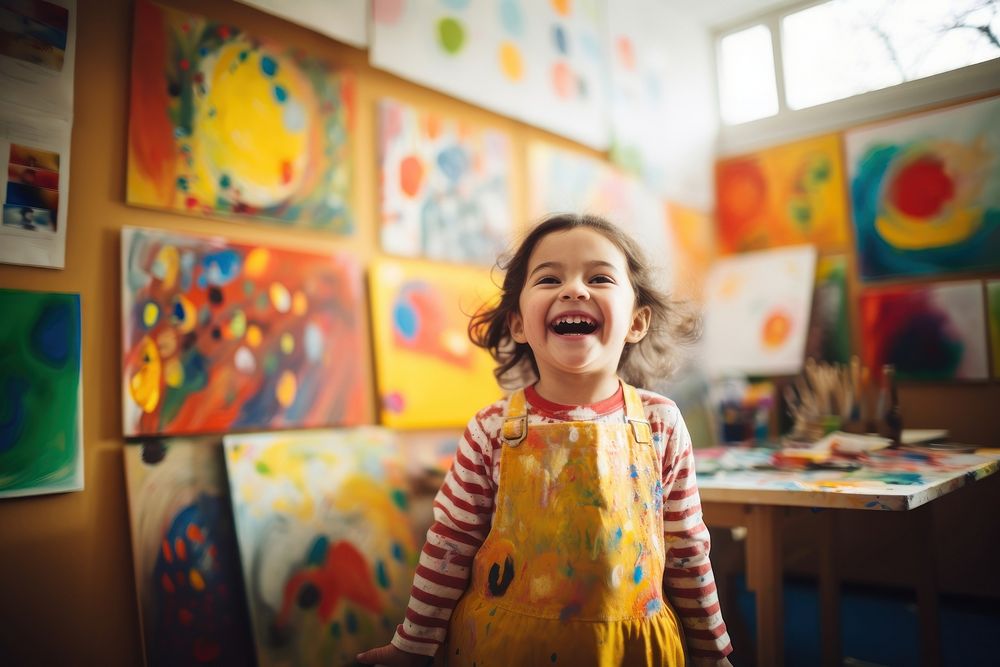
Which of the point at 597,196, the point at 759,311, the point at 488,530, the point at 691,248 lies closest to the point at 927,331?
the point at 759,311

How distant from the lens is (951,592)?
8.48ft

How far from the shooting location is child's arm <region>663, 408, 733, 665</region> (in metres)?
1.07

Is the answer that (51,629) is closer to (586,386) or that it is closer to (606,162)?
(586,386)

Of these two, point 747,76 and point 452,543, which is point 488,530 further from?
point 747,76

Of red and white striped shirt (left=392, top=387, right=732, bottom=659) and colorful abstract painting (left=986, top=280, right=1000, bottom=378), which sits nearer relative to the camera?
red and white striped shirt (left=392, top=387, right=732, bottom=659)

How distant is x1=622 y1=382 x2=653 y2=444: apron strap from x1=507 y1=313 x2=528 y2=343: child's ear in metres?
0.21

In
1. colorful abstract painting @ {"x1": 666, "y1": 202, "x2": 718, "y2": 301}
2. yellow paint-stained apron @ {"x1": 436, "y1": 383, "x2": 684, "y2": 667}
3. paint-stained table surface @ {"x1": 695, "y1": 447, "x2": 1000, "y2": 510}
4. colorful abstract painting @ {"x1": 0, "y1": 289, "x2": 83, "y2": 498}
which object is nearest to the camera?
yellow paint-stained apron @ {"x1": 436, "y1": 383, "x2": 684, "y2": 667}

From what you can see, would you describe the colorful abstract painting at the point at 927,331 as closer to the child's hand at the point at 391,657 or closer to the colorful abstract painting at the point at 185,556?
the child's hand at the point at 391,657

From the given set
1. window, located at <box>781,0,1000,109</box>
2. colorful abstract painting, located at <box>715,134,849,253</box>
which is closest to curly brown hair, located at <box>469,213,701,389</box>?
colorful abstract painting, located at <box>715,134,849,253</box>

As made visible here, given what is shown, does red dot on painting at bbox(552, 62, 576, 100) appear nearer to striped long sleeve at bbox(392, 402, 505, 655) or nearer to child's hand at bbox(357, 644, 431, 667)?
striped long sleeve at bbox(392, 402, 505, 655)

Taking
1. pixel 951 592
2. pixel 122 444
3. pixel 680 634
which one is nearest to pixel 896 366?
pixel 951 592

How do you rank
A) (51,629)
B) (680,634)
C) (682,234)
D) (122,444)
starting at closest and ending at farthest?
(680,634)
(51,629)
(122,444)
(682,234)

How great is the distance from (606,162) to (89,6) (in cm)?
197

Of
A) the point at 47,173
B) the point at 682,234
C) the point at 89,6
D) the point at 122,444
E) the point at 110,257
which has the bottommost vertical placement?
the point at 122,444
